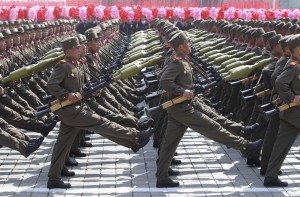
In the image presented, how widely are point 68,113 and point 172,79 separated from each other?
50.3 inches

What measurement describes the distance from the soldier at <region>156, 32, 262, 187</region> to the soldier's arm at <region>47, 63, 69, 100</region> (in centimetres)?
114

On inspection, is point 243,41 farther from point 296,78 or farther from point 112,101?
point 296,78

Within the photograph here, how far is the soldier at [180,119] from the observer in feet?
32.8

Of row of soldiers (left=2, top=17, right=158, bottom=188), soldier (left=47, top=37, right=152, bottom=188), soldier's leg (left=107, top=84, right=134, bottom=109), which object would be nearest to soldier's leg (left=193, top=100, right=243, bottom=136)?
row of soldiers (left=2, top=17, right=158, bottom=188)

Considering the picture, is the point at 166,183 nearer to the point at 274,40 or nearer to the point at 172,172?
the point at 172,172

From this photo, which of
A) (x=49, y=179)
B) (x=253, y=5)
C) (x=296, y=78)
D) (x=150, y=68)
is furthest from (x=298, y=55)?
(x=253, y=5)

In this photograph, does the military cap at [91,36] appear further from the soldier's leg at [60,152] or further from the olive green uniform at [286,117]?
the olive green uniform at [286,117]

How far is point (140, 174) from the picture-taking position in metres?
10.9

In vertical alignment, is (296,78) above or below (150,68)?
above

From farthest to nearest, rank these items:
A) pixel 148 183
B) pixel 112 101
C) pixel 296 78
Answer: pixel 112 101 → pixel 148 183 → pixel 296 78

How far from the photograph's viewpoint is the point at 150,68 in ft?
45.9

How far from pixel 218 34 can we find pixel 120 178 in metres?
8.24

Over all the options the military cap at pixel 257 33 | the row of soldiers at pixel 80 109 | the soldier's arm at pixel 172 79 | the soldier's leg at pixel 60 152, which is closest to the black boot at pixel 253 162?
the row of soldiers at pixel 80 109

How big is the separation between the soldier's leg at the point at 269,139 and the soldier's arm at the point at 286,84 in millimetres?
827
